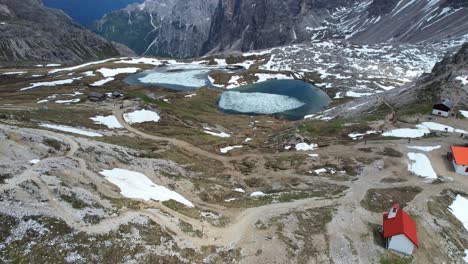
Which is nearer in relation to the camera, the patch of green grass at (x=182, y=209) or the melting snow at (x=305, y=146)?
the patch of green grass at (x=182, y=209)

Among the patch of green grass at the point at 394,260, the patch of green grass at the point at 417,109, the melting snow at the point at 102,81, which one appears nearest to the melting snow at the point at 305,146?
the patch of green grass at the point at 417,109

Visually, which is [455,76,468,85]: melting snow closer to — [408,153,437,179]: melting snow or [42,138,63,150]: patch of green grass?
[408,153,437,179]: melting snow

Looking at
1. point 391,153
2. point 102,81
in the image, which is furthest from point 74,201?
point 102,81

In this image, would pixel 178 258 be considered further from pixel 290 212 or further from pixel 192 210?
pixel 290 212

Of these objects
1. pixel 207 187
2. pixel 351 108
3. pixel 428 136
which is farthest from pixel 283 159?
pixel 351 108

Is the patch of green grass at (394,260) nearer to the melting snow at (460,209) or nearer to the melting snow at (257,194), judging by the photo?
the melting snow at (460,209)
